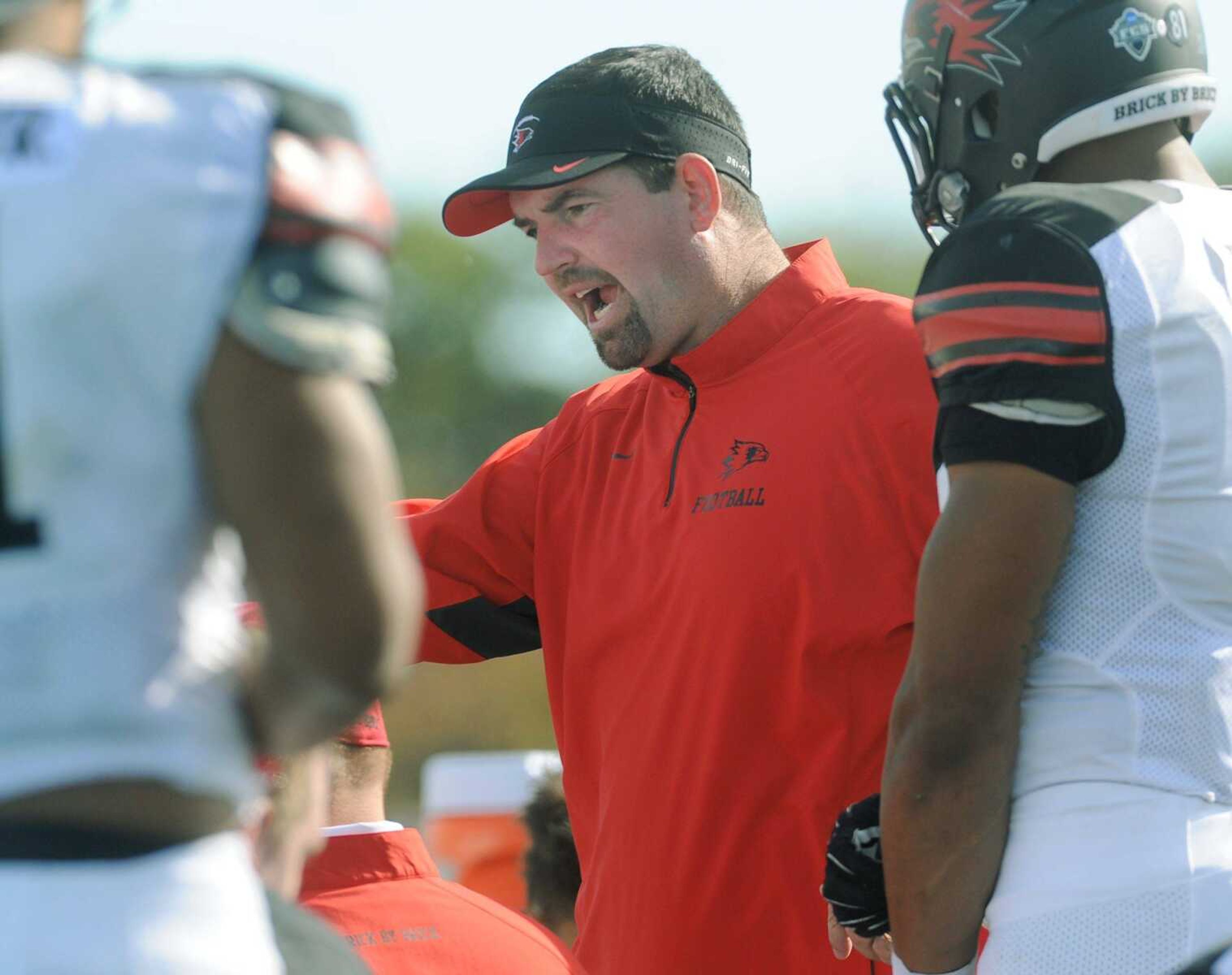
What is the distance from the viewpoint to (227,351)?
1.46m

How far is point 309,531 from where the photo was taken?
1471mm

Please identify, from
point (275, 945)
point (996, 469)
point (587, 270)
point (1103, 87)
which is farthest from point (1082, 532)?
point (587, 270)

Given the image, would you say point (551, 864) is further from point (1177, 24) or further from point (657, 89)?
point (1177, 24)

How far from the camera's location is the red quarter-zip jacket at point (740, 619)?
3.18 m

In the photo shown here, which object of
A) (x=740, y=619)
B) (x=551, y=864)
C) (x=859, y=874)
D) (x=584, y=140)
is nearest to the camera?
(x=859, y=874)

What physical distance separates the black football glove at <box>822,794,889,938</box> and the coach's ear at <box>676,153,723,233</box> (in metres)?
1.65

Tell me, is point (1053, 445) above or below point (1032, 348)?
below

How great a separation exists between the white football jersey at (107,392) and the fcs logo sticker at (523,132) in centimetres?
236

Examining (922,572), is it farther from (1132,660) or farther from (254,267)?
(254,267)

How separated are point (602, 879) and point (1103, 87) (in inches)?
68.9

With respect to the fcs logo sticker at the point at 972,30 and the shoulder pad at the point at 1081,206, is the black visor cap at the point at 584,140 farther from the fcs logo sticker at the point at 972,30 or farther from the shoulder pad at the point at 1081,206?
the shoulder pad at the point at 1081,206

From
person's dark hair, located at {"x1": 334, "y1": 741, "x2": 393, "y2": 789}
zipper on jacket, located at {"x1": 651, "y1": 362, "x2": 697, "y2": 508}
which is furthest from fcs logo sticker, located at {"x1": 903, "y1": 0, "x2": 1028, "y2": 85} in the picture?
person's dark hair, located at {"x1": 334, "y1": 741, "x2": 393, "y2": 789}

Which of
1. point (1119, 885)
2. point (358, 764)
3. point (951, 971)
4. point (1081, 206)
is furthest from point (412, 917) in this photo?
point (1081, 206)

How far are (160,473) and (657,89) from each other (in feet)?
8.41
